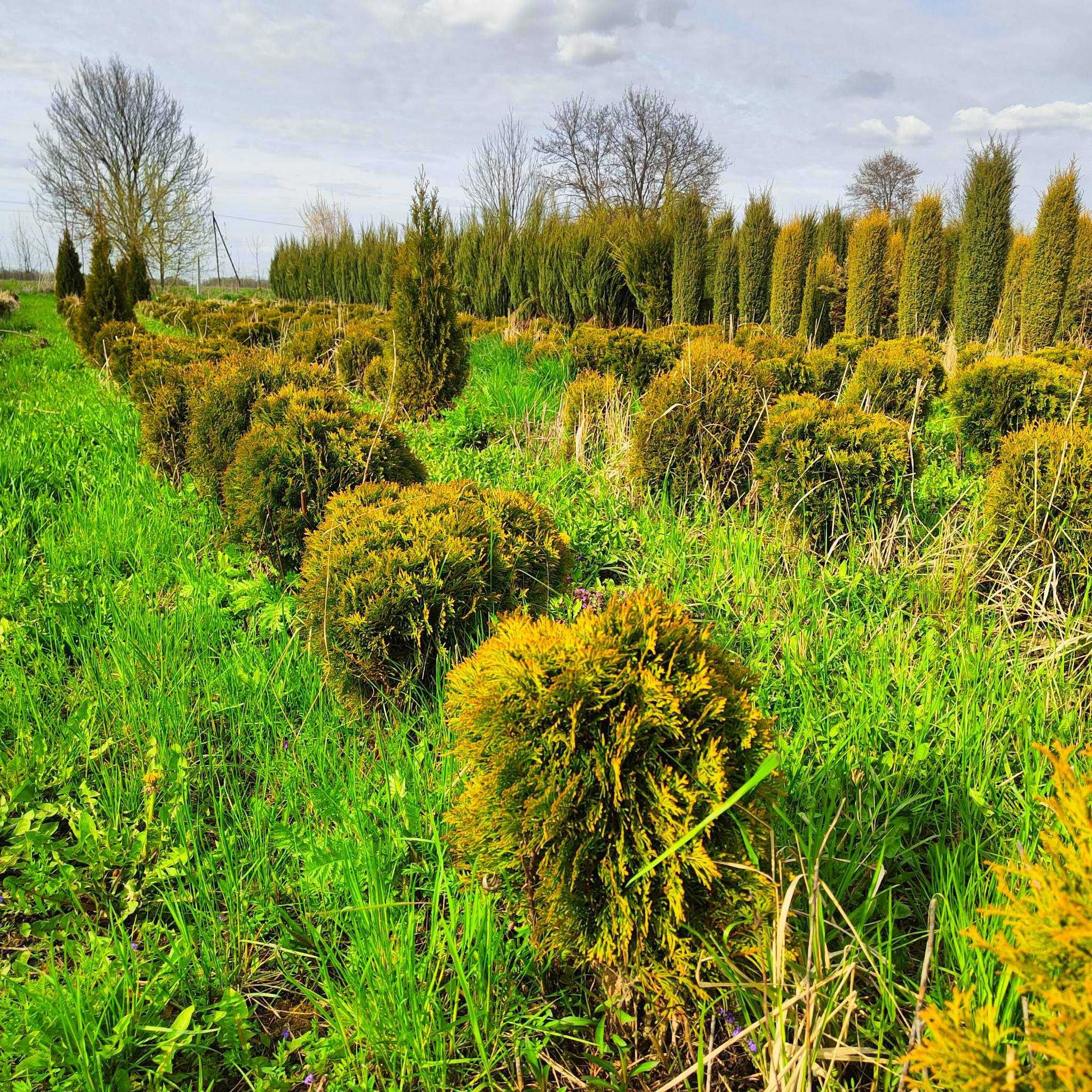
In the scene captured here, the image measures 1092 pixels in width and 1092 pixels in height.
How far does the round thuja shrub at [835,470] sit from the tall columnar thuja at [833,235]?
11395 millimetres

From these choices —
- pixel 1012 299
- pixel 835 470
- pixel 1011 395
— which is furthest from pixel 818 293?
pixel 835 470

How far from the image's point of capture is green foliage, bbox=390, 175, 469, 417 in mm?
7594

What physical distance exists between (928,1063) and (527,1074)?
Result: 108 cm

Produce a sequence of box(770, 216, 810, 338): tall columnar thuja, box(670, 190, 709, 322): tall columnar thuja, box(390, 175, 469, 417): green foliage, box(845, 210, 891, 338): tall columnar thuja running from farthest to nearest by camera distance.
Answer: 1. box(670, 190, 709, 322): tall columnar thuja
2. box(770, 216, 810, 338): tall columnar thuja
3. box(845, 210, 891, 338): tall columnar thuja
4. box(390, 175, 469, 417): green foliage

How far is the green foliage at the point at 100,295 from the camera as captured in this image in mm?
14367

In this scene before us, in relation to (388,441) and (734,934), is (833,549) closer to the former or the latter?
(388,441)

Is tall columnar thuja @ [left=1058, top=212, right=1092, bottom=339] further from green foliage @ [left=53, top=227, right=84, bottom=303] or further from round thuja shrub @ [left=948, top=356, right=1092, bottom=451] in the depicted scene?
green foliage @ [left=53, top=227, right=84, bottom=303]

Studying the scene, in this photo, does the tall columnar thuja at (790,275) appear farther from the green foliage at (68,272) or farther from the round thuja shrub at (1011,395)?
the green foliage at (68,272)

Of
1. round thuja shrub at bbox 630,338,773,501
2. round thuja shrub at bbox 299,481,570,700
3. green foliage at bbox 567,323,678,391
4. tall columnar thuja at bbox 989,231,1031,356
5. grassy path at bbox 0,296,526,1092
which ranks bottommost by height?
grassy path at bbox 0,296,526,1092

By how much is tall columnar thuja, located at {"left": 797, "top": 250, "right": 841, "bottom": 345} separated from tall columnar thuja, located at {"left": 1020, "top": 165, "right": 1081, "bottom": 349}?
3112 mm

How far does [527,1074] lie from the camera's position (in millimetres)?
1600

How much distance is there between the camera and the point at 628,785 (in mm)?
1408

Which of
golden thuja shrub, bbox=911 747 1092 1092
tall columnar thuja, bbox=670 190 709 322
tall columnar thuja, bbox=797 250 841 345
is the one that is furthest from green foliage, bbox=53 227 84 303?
golden thuja shrub, bbox=911 747 1092 1092

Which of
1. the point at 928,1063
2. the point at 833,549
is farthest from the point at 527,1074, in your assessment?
the point at 833,549
